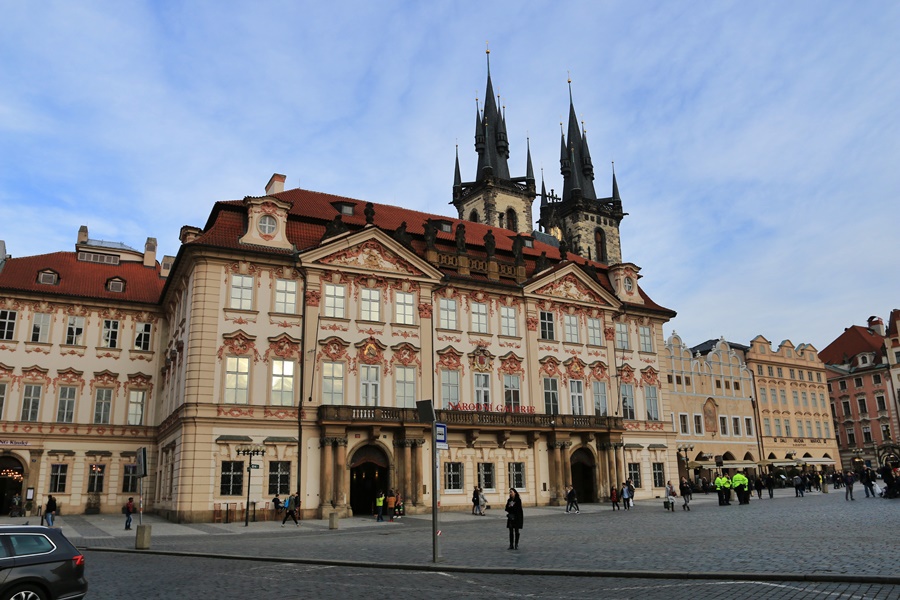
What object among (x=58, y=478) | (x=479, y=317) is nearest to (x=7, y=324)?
(x=58, y=478)

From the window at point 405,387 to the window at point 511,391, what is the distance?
21.2 feet

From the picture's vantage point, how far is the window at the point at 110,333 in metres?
48.5

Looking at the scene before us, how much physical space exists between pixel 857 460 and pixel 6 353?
9398 cm

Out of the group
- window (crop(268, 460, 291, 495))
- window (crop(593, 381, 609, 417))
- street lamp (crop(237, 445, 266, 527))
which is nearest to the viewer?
street lamp (crop(237, 445, 266, 527))

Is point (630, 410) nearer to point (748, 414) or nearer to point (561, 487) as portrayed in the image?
point (561, 487)

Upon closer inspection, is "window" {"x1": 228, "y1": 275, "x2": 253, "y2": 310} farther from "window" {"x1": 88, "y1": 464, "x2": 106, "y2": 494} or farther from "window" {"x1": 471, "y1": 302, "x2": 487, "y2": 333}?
"window" {"x1": 88, "y1": 464, "x2": 106, "y2": 494}

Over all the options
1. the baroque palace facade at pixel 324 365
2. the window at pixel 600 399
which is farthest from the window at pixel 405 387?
the window at pixel 600 399

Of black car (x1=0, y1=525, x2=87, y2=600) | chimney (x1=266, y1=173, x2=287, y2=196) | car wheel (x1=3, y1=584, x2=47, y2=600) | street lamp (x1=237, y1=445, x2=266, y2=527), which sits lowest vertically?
car wheel (x1=3, y1=584, x2=47, y2=600)

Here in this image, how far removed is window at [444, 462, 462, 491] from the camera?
43875 millimetres

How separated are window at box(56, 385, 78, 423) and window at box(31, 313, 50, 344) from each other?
320cm

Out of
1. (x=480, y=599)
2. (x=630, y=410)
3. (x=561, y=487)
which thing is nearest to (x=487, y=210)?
(x=630, y=410)

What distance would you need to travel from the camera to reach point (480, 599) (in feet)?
42.1

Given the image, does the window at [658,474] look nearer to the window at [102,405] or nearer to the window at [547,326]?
the window at [547,326]

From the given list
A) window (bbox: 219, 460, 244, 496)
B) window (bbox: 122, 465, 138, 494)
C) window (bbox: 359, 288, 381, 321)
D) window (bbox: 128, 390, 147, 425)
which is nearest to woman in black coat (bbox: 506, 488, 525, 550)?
window (bbox: 219, 460, 244, 496)
